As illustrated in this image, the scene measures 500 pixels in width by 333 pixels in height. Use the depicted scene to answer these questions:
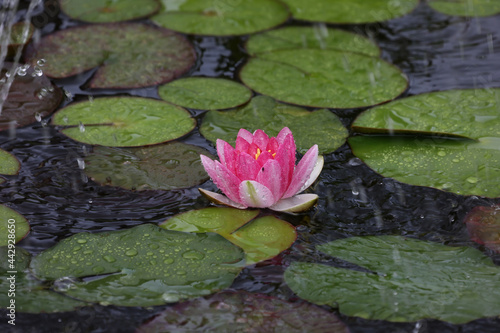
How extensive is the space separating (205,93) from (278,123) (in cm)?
51

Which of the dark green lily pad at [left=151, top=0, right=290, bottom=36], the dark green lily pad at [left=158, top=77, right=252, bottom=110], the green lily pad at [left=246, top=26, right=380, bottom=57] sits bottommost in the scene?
the dark green lily pad at [left=158, top=77, right=252, bottom=110]

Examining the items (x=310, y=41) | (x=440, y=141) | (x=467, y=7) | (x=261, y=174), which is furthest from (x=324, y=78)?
(x=467, y=7)

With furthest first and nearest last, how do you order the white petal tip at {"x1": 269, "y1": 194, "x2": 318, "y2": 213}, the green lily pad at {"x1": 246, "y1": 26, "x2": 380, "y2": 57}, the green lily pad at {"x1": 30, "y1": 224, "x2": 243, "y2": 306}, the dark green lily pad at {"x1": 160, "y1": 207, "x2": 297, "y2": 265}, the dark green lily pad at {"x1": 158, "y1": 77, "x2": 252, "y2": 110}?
the green lily pad at {"x1": 246, "y1": 26, "x2": 380, "y2": 57} → the dark green lily pad at {"x1": 158, "y1": 77, "x2": 252, "y2": 110} → the white petal tip at {"x1": 269, "y1": 194, "x2": 318, "y2": 213} → the dark green lily pad at {"x1": 160, "y1": 207, "x2": 297, "y2": 265} → the green lily pad at {"x1": 30, "y1": 224, "x2": 243, "y2": 306}

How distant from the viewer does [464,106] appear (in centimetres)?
314

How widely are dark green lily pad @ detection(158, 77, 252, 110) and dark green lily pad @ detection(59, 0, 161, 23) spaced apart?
41.7 inches

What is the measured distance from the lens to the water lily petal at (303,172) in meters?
2.42

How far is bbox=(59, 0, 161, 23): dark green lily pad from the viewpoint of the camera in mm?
4172

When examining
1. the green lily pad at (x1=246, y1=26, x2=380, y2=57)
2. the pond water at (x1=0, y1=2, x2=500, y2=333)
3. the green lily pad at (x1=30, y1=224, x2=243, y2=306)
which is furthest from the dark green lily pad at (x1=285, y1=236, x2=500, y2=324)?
the green lily pad at (x1=246, y1=26, x2=380, y2=57)

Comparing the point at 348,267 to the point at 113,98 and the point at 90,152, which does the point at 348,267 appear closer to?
the point at 90,152

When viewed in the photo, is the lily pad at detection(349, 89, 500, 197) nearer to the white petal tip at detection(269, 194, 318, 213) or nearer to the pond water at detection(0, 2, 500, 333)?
Result: the pond water at detection(0, 2, 500, 333)

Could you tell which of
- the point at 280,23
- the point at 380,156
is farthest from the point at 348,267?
the point at 280,23

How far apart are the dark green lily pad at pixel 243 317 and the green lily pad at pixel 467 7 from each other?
10.5ft

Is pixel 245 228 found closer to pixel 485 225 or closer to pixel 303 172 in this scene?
pixel 303 172

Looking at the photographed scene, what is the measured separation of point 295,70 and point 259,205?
1.39 metres
